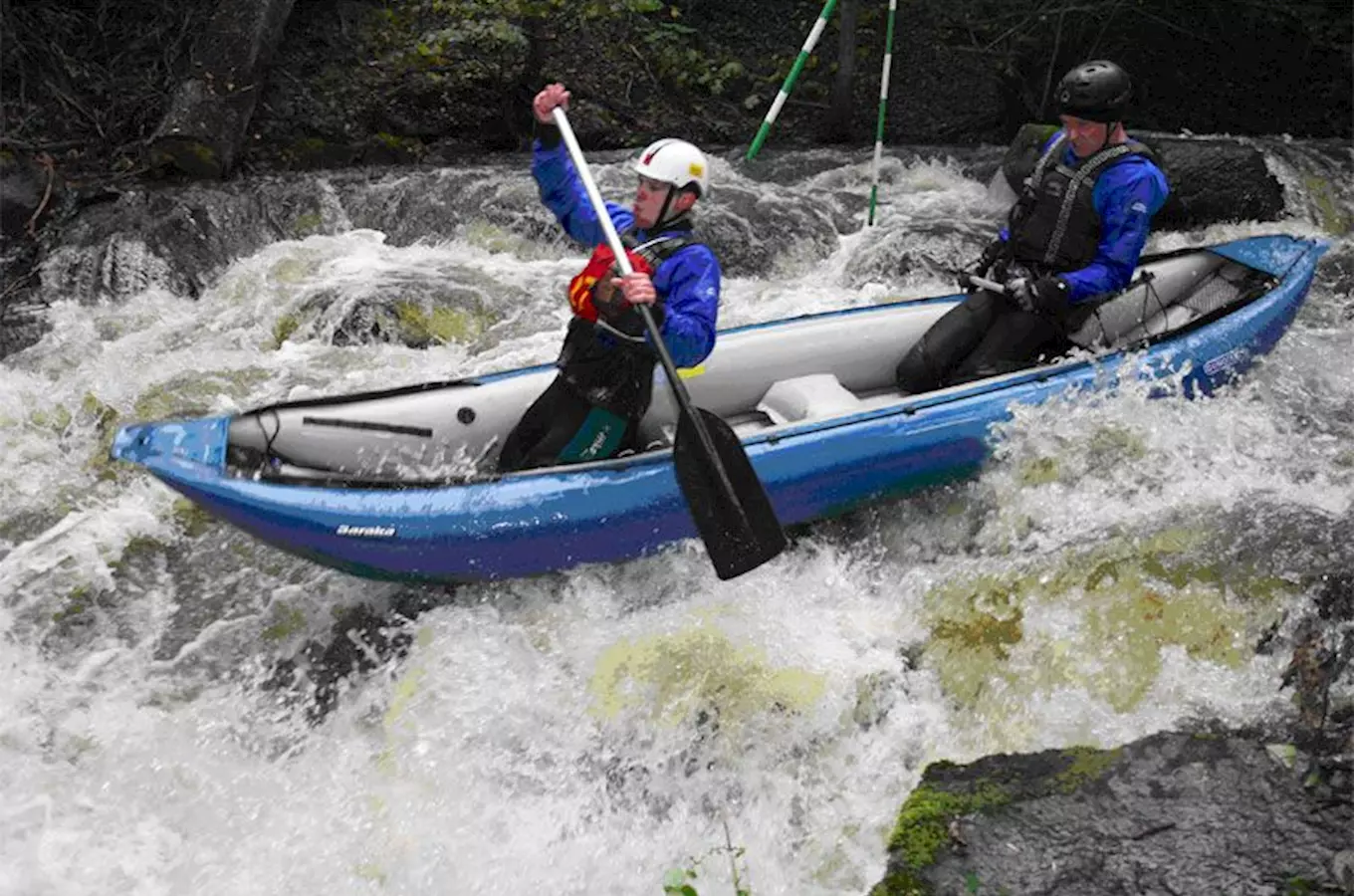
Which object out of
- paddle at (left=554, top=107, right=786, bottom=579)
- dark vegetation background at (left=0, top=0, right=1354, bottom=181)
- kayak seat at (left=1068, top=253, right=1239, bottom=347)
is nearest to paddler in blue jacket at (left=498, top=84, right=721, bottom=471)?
paddle at (left=554, top=107, right=786, bottom=579)

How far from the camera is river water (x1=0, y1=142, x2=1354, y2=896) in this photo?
339 cm

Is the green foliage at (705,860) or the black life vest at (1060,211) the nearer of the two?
the green foliage at (705,860)

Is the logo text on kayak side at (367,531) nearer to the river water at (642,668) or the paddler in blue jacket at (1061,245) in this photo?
the river water at (642,668)

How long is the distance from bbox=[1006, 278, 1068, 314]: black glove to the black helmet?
616 mm

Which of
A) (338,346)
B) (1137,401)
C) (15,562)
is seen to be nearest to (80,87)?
(338,346)

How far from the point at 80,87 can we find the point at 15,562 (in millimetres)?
4798

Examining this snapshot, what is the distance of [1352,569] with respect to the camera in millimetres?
3898

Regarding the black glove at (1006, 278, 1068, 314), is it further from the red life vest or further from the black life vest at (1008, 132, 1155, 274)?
the red life vest

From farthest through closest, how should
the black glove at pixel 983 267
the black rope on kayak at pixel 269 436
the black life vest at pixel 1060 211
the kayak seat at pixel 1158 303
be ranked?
the kayak seat at pixel 1158 303 → the black glove at pixel 983 267 → the black life vest at pixel 1060 211 → the black rope on kayak at pixel 269 436

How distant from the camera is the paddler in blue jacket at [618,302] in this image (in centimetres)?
373

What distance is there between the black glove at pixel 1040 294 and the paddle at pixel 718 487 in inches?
60.7

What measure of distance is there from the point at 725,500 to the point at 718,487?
5cm

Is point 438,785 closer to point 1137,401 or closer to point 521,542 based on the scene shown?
Answer: point 521,542

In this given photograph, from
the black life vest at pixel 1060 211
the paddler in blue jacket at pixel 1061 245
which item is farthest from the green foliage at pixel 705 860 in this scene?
the black life vest at pixel 1060 211
